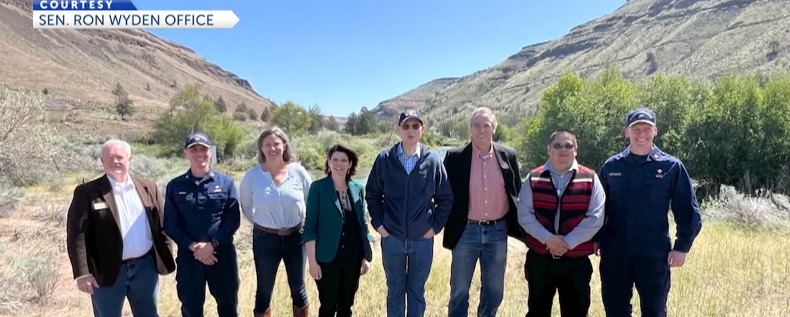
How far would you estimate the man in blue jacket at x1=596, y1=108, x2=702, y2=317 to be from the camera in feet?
10.4

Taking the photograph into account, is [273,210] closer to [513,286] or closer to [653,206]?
[653,206]

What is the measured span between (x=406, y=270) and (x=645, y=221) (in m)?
1.80

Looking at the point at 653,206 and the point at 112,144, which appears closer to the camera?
the point at 112,144

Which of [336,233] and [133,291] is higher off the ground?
[336,233]

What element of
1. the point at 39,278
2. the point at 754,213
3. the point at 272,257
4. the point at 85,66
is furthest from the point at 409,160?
the point at 85,66

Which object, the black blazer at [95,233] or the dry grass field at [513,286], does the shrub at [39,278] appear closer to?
the dry grass field at [513,286]

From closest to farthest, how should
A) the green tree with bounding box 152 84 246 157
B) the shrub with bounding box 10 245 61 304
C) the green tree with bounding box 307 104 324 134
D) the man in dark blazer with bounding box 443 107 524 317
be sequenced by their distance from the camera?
the man in dark blazer with bounding box 443 107 524 317 < the shrub with bounding box 10 245 61 304 < the green tree with bounding box 152 84 246 157 < the green tree with bounding box 307 104 324 134

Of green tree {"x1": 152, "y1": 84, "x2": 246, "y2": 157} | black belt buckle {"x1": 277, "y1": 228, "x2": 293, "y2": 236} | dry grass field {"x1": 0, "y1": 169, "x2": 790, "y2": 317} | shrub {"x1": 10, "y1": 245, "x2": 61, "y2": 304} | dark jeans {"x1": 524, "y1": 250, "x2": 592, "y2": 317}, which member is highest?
green tree {"x1": 152, "y1": 84, "x2": 246, "y2": 157}

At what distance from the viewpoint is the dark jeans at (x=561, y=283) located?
3322mm

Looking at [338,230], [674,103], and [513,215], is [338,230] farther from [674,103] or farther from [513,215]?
[674,103]

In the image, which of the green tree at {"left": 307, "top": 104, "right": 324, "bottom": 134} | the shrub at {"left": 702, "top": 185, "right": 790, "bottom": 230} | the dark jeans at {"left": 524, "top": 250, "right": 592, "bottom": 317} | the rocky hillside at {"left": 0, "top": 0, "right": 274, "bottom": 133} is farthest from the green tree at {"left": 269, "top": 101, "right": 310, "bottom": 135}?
the dark jeans at {"left": 524, "top": 250, "right": 592, "bottom": 317}

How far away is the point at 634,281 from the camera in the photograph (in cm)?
334

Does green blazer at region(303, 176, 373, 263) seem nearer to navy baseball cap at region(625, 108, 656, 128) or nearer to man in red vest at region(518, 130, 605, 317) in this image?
man in red vest at region(518, 130, 605, 317)

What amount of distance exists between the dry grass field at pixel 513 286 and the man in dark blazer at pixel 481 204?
1.32m
